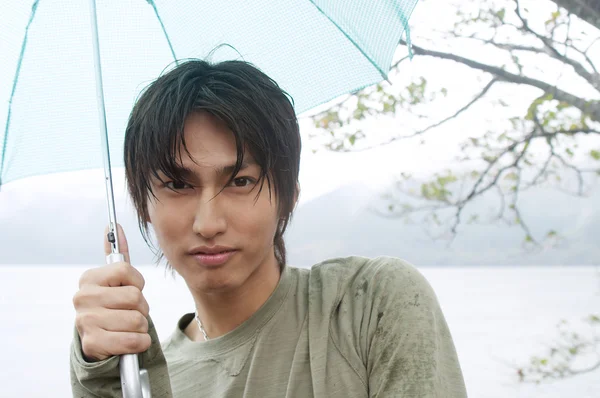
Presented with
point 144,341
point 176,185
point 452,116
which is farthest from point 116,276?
point 452,116

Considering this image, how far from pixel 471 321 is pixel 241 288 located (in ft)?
8.98

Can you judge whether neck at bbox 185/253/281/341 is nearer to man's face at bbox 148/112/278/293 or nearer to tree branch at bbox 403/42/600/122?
man's face at bbox 148/112/278/293

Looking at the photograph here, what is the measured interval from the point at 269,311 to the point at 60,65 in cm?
72

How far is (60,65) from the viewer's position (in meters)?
1.39

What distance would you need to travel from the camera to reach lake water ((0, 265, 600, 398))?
9.49 ft

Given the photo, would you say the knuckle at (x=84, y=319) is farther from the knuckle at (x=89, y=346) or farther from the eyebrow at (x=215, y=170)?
the eyebrow at (x=215, y=170)

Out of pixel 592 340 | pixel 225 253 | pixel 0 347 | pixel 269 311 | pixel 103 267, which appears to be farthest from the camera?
pixel 0 347

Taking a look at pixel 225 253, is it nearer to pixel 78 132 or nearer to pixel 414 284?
pixel 414 284

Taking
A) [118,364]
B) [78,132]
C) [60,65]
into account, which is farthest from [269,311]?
[60,65]

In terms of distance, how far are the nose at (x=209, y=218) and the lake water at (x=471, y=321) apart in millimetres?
1786

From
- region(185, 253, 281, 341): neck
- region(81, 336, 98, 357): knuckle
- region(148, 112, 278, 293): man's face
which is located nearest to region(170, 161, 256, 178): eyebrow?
region(148, 112, 278, 293): man's face

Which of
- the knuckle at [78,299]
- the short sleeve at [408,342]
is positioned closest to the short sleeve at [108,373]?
the knuckle at [78,299]

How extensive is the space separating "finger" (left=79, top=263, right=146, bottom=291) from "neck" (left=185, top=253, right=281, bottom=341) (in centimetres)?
28

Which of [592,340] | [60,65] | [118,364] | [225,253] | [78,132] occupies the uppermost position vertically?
[60,65]
